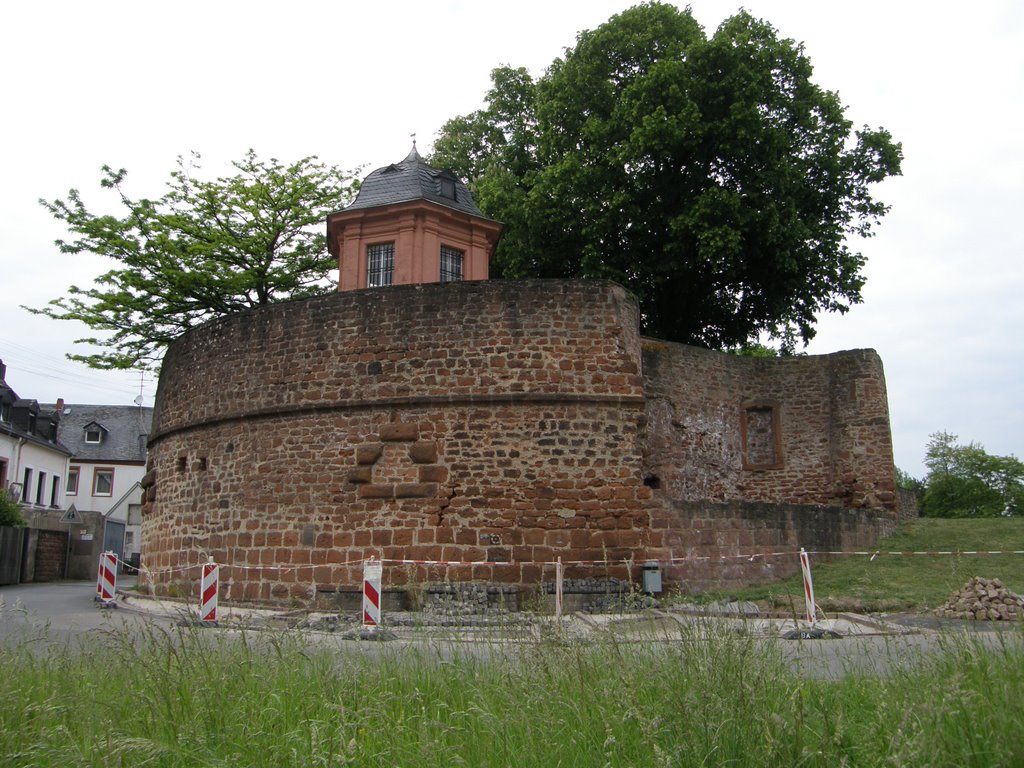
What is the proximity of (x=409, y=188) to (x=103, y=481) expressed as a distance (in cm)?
3084

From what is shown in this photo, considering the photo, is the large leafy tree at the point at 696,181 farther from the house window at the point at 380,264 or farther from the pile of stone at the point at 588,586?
the pile of stone at the point at 588,586

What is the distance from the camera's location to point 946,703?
3.19m

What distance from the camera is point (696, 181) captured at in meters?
23.6

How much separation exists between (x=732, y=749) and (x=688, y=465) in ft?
48.4

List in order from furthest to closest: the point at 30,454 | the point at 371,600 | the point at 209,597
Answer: the point at 30,454 → the point at 209,597 → the point at 371,600

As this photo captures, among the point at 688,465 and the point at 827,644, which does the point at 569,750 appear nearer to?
the point at 827,644

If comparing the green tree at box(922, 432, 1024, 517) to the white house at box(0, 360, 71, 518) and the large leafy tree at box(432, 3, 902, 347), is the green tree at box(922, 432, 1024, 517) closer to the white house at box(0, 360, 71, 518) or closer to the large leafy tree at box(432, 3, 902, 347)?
the large leafy tree at box(432, 3, 902, 347)

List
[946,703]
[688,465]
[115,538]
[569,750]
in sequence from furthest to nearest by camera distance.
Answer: [115,538], [688,465], [569,750], [946,703]

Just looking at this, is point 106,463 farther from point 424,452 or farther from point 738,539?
point 738,539

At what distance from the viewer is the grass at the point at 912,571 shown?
1155 centimetres

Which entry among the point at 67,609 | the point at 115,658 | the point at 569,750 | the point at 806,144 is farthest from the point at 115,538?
the point at 569,750

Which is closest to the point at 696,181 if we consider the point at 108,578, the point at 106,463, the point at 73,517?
the point at 108,578

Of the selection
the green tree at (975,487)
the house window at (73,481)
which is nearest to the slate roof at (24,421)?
the house window at (73,481)

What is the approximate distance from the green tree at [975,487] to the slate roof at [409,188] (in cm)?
3571
